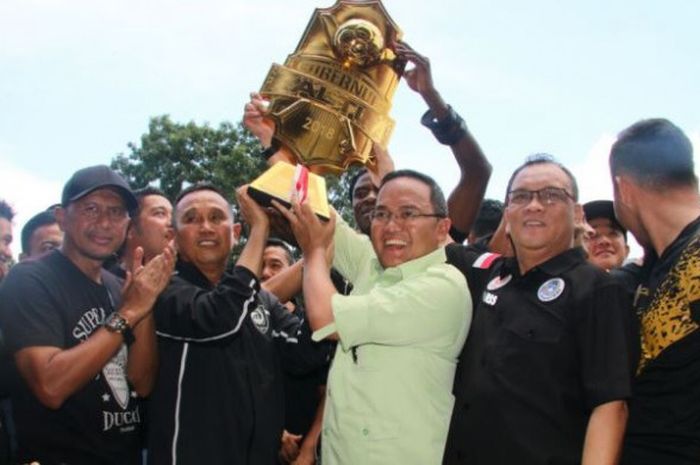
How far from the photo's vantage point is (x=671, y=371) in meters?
2.76

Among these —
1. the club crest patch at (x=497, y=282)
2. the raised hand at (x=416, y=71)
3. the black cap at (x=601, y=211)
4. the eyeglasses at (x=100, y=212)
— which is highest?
the raised hand at (x=416, y=71)

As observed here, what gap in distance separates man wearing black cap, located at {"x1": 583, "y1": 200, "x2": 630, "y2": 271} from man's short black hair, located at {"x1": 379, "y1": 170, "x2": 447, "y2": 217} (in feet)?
6.45

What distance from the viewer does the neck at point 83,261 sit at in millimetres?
3857

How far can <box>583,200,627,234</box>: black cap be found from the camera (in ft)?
16.3

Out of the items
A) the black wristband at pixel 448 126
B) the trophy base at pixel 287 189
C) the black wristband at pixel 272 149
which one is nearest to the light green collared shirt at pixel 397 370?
the trophy base at pixel 287 189

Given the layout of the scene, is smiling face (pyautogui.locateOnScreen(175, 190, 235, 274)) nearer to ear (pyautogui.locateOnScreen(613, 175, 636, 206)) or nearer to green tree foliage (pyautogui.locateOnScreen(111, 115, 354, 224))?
ear (pyautogui.locateOnScreen(613, 175, 636, 206))

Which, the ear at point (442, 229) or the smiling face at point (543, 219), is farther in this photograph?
the ear at point (442, 229)

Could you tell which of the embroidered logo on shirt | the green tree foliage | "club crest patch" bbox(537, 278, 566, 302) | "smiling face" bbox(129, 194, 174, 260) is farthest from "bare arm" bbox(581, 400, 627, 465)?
the green tree foliage

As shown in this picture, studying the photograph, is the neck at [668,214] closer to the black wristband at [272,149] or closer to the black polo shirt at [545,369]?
the black polo shirt at [545,369]

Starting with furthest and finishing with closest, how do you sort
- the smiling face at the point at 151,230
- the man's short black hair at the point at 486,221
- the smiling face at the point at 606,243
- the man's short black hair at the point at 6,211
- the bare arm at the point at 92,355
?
the man's short black hair at the point at 6,211, the smiling face at the point at 151,230, the man's short black hair at the point at 486,221, the smiling face at the point at 606,243, the bare arm at the point at 92,355

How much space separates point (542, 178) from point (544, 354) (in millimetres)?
774

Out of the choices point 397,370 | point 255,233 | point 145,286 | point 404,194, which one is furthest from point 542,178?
point 145,286

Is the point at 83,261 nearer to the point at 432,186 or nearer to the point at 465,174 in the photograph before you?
the point at 432,186

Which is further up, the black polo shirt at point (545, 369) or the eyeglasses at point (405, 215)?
the eyeglasses at point (405, 215)
